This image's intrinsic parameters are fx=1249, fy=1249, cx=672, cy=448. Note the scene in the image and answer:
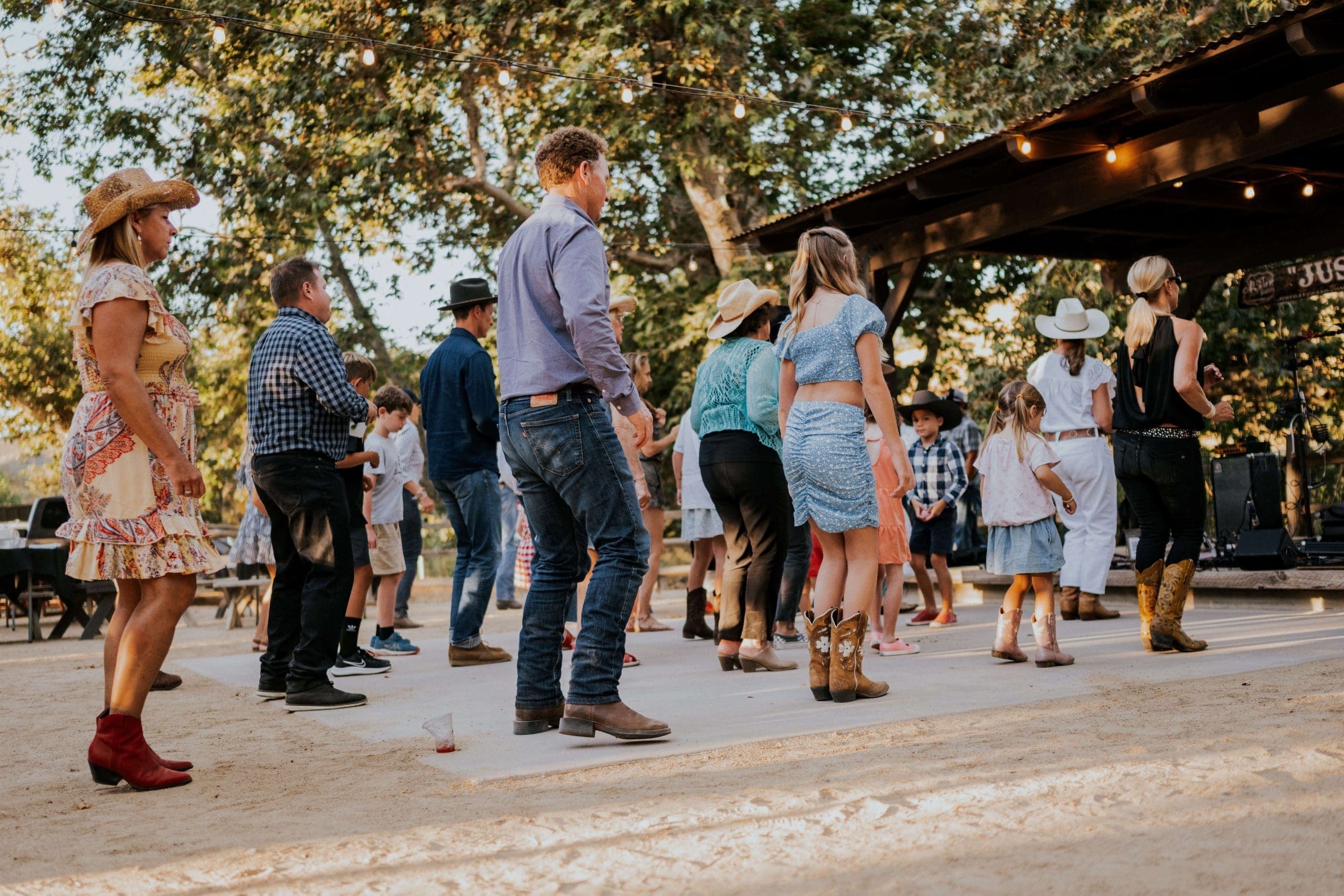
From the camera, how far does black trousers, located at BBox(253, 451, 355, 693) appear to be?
5344mm

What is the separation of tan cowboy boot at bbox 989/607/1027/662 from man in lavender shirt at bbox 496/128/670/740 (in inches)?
93.6

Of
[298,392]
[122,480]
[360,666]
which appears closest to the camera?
[122,480]

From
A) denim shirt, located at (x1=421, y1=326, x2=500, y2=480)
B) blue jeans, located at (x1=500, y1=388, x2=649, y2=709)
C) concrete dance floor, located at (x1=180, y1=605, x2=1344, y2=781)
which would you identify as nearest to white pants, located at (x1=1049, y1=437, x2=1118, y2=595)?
concrete dance floor, located at (x1=180, y1=605, x2=1344, y2=781)

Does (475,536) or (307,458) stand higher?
(307,458)

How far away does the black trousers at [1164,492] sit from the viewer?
6.01 m

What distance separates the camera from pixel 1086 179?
9367 mm

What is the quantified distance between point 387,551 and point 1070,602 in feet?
14.6

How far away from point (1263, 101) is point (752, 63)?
10119 mm

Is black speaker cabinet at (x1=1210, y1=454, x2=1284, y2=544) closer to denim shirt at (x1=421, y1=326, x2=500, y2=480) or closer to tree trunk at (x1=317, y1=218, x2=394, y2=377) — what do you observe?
denim shirt at (x1=421, y1=326, x2=500, y2=480)

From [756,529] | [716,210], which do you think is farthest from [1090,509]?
[716,210]

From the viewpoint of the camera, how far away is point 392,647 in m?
7.98

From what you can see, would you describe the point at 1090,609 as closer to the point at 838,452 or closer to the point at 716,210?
the point at 838,452

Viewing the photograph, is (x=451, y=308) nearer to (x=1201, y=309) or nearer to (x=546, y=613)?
(x=546, y=613)

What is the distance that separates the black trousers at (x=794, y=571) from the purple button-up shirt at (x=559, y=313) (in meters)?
2.27
